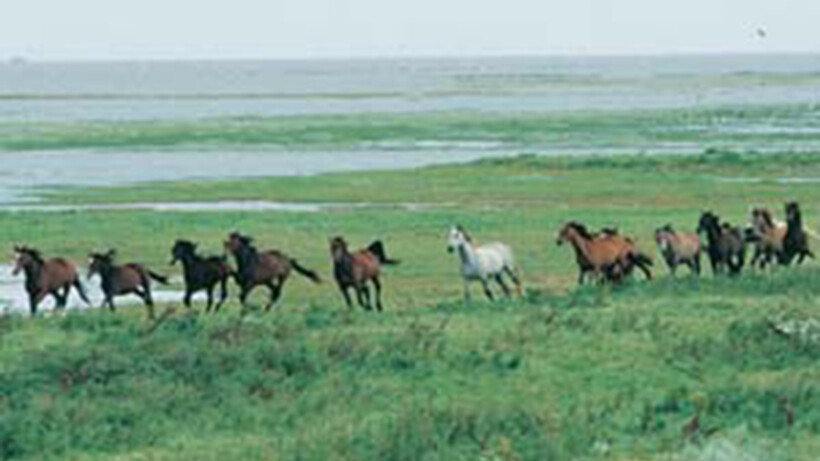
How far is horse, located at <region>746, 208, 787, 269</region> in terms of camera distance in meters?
32.6

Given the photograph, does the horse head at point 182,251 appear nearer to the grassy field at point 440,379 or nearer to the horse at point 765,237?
the grassy field at point 440,379

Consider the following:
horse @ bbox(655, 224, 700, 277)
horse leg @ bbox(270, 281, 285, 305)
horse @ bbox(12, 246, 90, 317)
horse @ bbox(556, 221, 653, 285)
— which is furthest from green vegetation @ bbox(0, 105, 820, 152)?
horse @ bbox(12, 246, 90, 317)

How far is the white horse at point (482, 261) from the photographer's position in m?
29.3

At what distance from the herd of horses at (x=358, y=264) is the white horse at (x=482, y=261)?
0.01 meters

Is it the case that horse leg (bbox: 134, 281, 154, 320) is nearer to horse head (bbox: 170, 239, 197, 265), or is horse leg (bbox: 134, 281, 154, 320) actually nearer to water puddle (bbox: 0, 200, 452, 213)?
horse head (bbox: 170, 239, 197, 265)

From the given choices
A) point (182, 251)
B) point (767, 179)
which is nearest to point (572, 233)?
point (182, 251)

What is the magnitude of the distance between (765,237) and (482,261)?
5.37 metres

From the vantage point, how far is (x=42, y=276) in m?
28.0

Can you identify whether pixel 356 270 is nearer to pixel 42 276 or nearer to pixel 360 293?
pixel 360 293

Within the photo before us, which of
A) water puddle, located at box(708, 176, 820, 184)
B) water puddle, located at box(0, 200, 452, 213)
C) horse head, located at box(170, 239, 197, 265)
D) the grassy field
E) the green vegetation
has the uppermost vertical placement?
the green vegetation

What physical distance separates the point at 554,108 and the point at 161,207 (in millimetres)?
88252

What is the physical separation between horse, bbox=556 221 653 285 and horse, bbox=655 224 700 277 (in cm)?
196

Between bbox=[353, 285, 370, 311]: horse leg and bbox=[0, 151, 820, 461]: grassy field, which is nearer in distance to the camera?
bbox=[0, 151, 820, 461]: grassy field

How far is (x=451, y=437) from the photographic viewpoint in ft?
57.2
